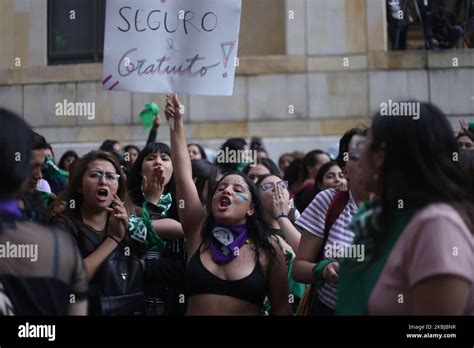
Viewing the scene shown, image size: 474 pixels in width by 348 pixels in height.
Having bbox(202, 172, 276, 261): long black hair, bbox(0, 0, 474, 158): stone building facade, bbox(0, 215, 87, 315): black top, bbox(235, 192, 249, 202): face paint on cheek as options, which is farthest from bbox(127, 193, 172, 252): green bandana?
bbox(0, 0, 474, 158): stone building facade

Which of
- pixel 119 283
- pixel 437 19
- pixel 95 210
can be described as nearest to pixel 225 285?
pixel 119 283

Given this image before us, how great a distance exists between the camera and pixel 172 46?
17.7ft

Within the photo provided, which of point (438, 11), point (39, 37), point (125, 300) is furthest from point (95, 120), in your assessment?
point (125, 300)

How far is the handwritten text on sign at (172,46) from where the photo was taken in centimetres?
535

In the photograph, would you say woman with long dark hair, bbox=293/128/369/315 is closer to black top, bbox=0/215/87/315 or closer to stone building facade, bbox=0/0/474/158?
black top, bbox=0/215/87/315

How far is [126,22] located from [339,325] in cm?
233

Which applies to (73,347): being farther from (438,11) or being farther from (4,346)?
(438,11)

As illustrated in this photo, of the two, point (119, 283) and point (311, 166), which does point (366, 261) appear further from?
point (311, 166)

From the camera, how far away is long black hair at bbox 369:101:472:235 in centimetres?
297

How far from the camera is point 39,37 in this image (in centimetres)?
1123

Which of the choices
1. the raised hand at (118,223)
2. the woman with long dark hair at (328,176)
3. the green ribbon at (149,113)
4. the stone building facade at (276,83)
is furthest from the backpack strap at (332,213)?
the stone building facade at (276,83)

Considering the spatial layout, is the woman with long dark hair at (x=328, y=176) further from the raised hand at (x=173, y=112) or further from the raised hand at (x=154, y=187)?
the raised hand at (x=173, y=112)

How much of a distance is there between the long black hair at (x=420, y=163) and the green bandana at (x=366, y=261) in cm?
4

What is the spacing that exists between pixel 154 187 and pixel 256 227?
90 centimetres
